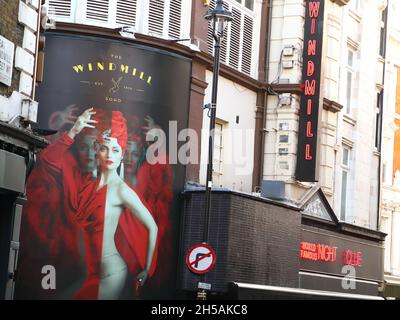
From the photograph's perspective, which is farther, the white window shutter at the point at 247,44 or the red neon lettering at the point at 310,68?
the red neon lettering at the point at 310,68

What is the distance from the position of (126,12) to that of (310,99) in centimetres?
787

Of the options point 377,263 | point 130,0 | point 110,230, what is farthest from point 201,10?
point 377,263

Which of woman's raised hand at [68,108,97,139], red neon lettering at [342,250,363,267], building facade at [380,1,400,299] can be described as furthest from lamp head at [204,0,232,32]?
building facade at [380,1,400,299]

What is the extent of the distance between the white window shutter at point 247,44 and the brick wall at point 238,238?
14.8ft

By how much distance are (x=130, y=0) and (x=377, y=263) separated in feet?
52.0

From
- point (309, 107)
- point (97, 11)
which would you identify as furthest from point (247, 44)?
point (97, 11)

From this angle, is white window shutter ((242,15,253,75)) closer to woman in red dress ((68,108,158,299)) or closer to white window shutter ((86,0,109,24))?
white window shutter ((86,0,109,24))

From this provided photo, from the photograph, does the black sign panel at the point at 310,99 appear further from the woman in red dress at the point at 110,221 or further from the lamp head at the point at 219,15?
the lamp head at the point at 219,15

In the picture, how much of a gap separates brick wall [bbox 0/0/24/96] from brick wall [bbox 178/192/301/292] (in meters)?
7.83

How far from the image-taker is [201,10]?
27422 mm

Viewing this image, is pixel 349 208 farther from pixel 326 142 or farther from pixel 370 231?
pixel 326 142

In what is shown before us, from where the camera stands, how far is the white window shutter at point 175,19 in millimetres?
26453

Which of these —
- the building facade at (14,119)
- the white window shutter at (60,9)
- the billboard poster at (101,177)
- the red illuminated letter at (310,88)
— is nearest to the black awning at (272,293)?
the billboard poster at (101,177)

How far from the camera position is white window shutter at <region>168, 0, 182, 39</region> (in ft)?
86.8
